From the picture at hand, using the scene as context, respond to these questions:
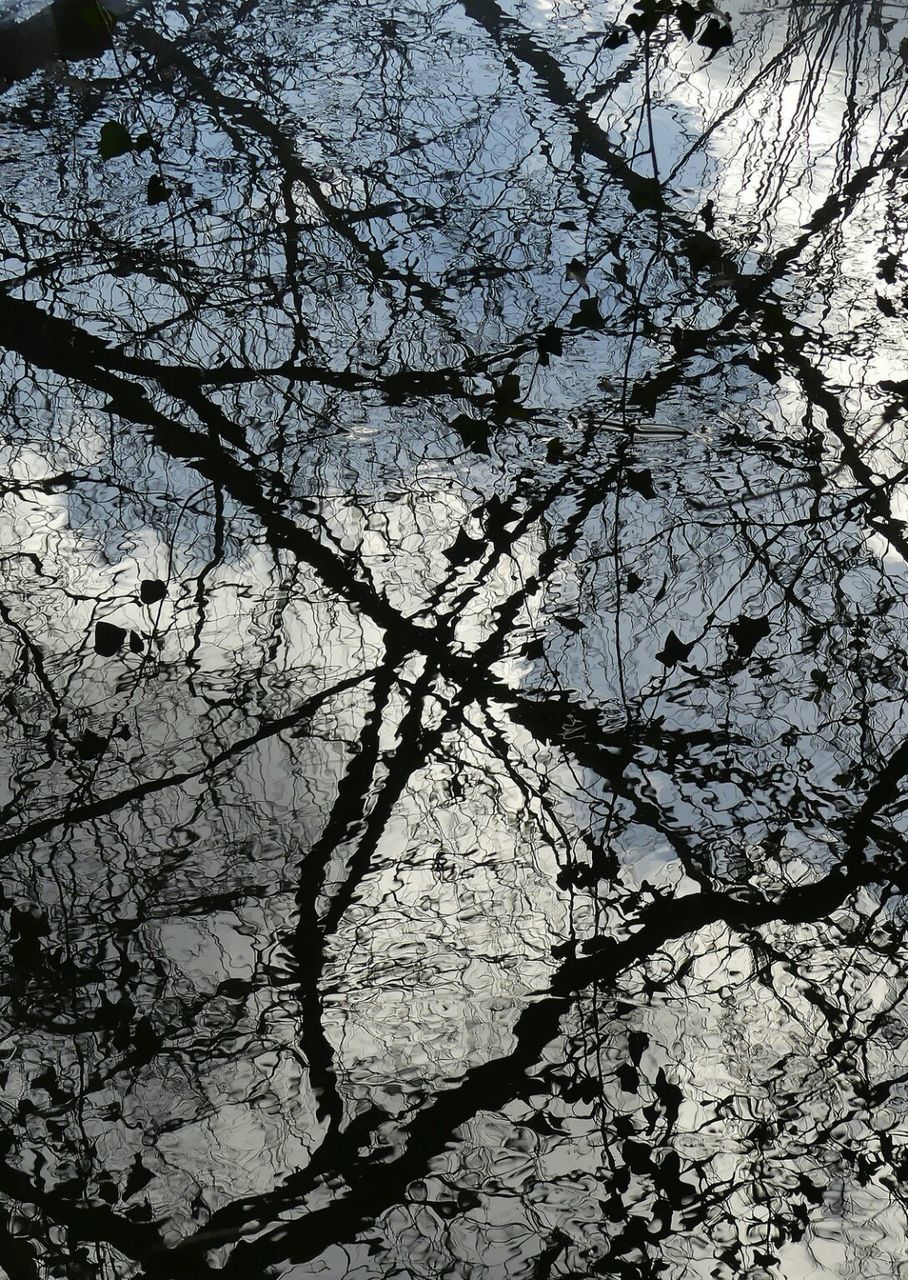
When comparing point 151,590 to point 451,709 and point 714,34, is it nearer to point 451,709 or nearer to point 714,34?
point 451,709

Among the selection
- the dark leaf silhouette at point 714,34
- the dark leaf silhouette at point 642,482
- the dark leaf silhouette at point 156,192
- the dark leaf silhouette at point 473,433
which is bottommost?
the dark leaf silhouette at point 642,482

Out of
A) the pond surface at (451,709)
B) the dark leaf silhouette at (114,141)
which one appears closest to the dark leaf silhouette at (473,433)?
the pond surface at (451,709)

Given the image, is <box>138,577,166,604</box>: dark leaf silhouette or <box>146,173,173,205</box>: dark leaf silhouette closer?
<box>138,577,166,604</box>: dark leaf silhouette

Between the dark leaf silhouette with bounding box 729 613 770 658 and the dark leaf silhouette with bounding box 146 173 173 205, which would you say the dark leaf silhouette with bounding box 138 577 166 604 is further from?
the dark leaf silhouette with bounding box 146 173 173 205

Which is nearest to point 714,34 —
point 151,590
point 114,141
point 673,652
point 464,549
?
point 114,141

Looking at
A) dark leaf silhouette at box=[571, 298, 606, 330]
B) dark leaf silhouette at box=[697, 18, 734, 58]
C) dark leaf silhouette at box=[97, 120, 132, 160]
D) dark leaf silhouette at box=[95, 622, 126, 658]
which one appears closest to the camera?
dark leaf silhouette at box=[95, 622, 126, 658]

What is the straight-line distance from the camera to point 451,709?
1.63 meters

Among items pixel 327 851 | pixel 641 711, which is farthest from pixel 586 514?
pixel 327 851

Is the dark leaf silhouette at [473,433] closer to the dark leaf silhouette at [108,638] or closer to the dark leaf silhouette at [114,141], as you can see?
the dark leaf silhouette at [108,638]

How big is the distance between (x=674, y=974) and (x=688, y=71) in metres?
3.15

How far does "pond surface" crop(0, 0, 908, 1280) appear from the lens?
1170 mm

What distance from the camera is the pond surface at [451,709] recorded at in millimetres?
1170

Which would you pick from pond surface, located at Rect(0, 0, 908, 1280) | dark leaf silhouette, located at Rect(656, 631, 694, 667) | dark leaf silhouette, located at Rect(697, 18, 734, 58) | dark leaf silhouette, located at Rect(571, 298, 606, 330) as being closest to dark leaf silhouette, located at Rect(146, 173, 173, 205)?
pond surface, located at Rect(0, 0, 908, 1280)

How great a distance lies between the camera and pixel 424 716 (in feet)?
5.31
